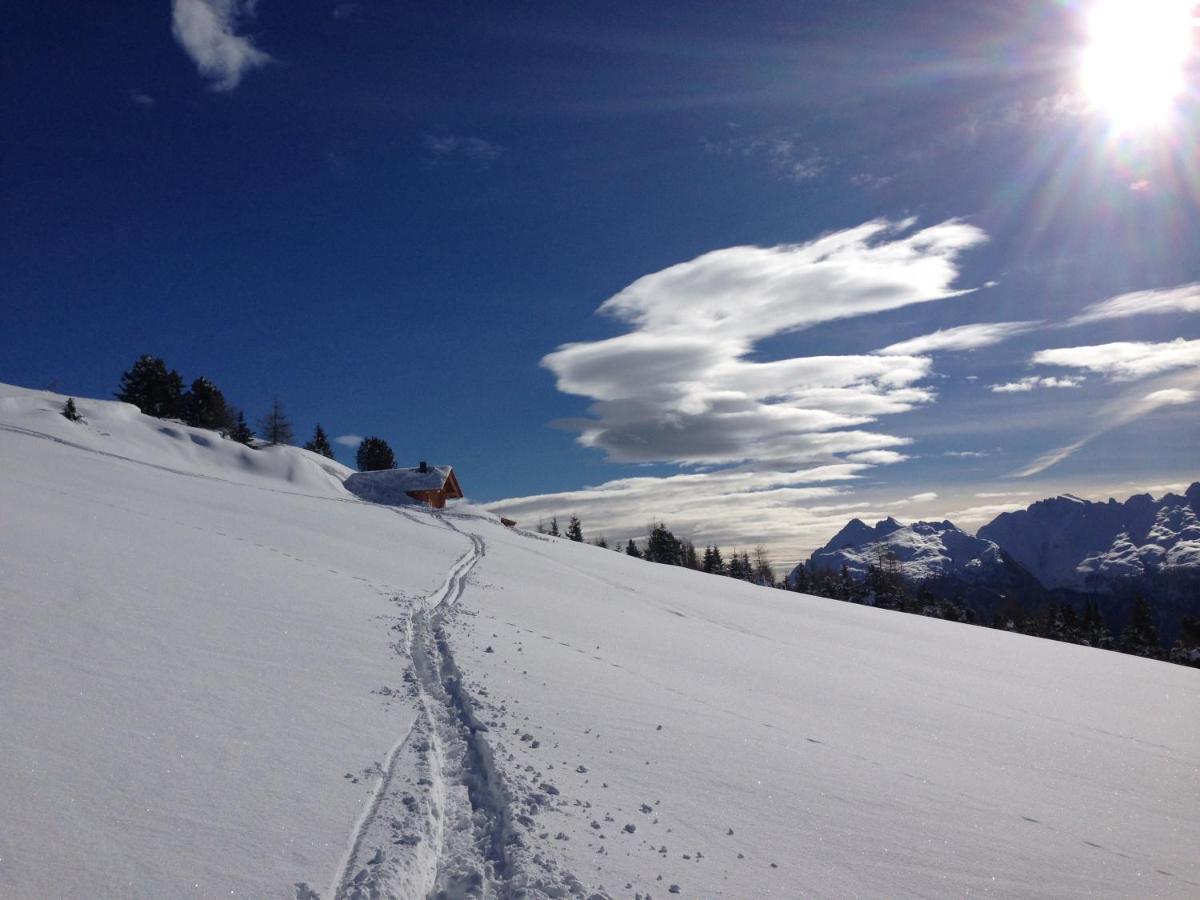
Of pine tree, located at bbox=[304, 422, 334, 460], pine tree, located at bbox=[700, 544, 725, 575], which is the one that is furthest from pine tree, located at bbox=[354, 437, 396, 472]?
pine tree, located at bbox=[700, 544, 725, 575]

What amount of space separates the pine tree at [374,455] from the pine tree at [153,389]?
2674 centimetres

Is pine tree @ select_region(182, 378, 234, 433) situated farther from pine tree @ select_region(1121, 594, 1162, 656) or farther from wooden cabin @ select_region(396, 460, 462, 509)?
pine tree @ select_region(1121, 594, 1162, 656)

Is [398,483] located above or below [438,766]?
above

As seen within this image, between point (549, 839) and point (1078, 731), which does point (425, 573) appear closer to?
point (549, 839)

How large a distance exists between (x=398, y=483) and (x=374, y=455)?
3977cm

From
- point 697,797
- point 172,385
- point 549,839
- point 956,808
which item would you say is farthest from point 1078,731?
point 172,385

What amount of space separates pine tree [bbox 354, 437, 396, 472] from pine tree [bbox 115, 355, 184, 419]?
1053 inches

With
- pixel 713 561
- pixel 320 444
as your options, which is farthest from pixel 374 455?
pixel 713 561

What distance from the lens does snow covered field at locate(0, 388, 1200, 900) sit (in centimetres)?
457

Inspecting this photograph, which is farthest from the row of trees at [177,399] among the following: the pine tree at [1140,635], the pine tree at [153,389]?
the pine tree at [1140,635]

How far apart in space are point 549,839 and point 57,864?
3.39m

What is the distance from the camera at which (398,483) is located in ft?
189

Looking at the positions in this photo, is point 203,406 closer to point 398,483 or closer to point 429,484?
point 398,483

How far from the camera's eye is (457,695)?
8188mm
